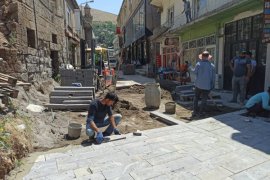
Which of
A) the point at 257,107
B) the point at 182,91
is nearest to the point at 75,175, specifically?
the point at 257,107

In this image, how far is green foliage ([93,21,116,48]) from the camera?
9112cm

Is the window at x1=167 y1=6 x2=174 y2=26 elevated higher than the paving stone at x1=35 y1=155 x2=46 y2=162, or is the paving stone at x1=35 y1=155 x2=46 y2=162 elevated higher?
the window at x1=167 y1=6 x2=174 y2=26

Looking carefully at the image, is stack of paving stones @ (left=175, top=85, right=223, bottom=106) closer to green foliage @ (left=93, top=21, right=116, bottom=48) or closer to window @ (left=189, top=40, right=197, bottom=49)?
window @ (left=189, top=40, right=197, bottom=49)

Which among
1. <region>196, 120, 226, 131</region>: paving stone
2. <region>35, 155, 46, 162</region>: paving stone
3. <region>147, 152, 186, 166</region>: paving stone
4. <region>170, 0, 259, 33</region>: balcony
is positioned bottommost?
<region>35, 155, 46, 162</region>: paving stone

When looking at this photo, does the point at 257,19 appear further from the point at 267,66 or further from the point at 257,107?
the point at 257,107

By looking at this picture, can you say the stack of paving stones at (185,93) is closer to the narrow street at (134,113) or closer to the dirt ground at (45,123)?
the narrow street at (134,113)

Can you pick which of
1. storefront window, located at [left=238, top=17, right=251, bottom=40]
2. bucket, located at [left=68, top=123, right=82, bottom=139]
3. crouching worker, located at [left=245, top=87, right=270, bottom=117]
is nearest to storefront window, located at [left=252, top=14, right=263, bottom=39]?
storefront window, located at [left=238, top=17, right=251, bottom=40]

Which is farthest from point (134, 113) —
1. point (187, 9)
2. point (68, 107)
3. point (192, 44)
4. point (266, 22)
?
point (187, 9)

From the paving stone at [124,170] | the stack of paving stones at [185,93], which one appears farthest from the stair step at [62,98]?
the paving stone at [124,170]

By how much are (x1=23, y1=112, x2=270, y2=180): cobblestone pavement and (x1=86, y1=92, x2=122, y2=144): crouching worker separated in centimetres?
33

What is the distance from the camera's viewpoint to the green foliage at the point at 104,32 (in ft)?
299

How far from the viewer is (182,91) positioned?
9.98 metres

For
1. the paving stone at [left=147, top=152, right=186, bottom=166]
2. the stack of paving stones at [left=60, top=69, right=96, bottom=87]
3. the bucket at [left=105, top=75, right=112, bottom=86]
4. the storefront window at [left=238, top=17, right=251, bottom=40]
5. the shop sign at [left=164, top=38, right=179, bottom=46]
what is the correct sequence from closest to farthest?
the paving stone at [left=147, top=152, right=186, bottom=166] → the storefront window at [left=238, top=17, right=251, bottom=40] → the stack of paving stones at [left=60, top=69, right=96, bottom=87] → the bucket at [left=105, top=75, right=112, bottom=86] → the shop sign at [left=164, top=38, right=179, bottom=46]

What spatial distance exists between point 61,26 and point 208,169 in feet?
39.0
